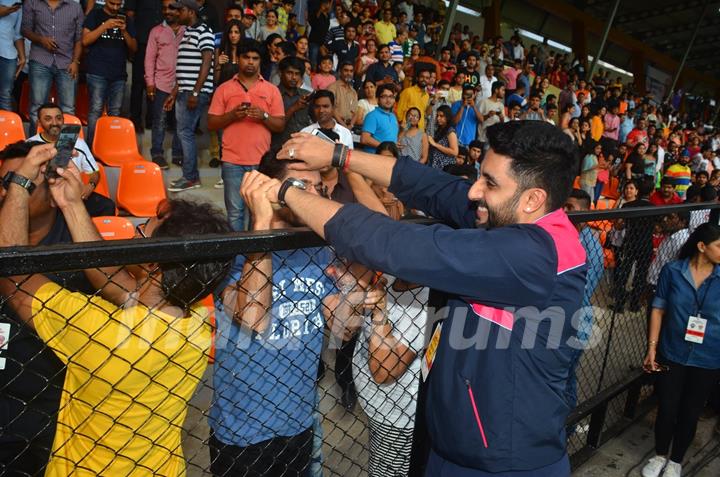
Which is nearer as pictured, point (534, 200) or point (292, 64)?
point (534, 200)

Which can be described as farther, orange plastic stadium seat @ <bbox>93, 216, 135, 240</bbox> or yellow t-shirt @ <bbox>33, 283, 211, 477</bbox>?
orange plastic stadium seat @ <bbox>93, 216, 135, 240</bbox>

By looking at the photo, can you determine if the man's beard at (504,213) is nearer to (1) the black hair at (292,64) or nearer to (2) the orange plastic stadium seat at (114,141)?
(1) the black hair at (292,64)

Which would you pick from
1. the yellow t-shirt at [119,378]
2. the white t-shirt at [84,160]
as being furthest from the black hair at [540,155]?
the white t-shirt at [84,160]

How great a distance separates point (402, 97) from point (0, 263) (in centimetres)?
763

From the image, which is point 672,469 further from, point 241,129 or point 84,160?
point 84,160

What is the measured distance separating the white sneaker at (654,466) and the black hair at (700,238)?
126cm

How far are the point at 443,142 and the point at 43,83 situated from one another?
4.89 metres

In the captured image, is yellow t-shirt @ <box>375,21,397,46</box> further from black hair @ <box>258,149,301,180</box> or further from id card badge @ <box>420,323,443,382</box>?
id card badge @ <box>420,323,443,382</box>

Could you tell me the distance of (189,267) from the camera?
141 centimetres

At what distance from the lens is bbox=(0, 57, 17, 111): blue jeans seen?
5.43m

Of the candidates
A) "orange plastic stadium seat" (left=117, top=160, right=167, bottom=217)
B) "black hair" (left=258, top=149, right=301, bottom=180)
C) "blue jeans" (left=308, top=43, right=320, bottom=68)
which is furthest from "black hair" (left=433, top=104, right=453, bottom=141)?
"black hair" (left=258, top=149, right=301, bottom=180)

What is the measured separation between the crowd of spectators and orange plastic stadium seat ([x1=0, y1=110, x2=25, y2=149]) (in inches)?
12.0

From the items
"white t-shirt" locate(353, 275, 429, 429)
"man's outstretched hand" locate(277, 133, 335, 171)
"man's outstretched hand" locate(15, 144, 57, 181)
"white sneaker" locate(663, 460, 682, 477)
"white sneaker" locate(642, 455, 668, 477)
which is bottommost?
"white sneaker" locate(642, 455, 668, 477)

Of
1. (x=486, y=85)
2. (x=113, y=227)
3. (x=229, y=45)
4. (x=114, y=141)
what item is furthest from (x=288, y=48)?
(x=486, y=85)
